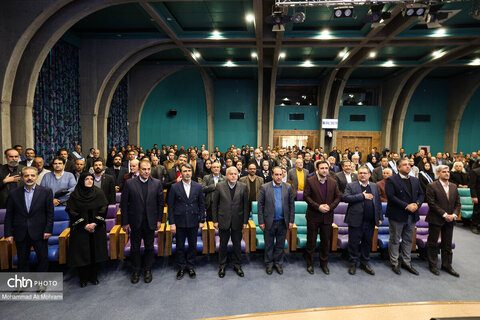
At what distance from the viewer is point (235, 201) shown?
132 inches

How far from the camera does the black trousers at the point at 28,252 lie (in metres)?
2.88

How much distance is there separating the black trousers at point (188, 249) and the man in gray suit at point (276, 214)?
90 cm

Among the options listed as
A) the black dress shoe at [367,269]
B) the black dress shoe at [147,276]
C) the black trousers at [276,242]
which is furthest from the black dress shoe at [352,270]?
the black dress shoe at [147,276]

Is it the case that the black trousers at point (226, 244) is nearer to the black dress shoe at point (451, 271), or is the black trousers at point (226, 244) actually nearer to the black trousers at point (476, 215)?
the black dress shoe at point (451, 271)

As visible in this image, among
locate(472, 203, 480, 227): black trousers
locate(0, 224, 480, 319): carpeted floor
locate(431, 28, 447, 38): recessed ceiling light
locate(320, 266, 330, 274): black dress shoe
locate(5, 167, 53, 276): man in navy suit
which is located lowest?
locate(0, 224, 480, 319): carpeted floor

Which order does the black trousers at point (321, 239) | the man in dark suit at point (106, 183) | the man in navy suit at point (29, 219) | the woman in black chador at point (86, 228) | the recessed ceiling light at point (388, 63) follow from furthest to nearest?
the recessed ceiling light at point (388, 63) < the man in dark suit at point (106, 183) < the black trousers at point (321, 239) < the woman in black chador at point (86, 228) < the man in navy suit at point (29, 219)

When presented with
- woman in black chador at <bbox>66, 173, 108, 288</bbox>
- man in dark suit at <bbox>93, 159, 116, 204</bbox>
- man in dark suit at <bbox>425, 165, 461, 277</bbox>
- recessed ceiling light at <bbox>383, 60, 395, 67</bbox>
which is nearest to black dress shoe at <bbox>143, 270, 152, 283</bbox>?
woman in black chador at <bbox>66, 173, 108, 288</bbox>

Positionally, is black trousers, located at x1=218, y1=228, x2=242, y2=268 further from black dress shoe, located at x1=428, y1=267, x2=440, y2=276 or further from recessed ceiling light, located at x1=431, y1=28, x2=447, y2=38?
recessed ceiling light, located at x1=431, y1=28, x2=447, y2=38

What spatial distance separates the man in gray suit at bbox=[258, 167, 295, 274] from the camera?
11.1 ft

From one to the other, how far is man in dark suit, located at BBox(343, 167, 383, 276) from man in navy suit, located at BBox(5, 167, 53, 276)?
3.73 meters

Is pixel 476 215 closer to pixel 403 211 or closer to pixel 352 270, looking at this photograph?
pixel 403 211

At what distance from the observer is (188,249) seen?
3.37 metres

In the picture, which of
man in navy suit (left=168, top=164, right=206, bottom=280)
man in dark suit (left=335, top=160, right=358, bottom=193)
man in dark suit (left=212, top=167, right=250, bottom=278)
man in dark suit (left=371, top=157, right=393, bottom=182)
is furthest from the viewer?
man in dark suit (left=371, top=157, right=393, bottom=182)

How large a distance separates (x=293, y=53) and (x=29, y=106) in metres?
8.54
